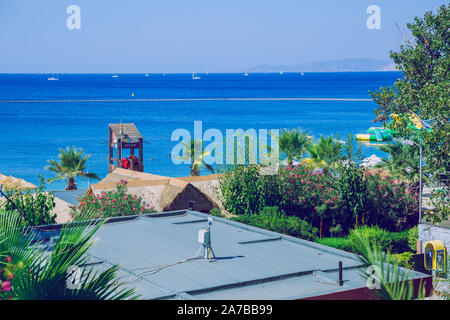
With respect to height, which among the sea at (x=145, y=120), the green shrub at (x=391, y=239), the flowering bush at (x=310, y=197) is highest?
the sea at (x=145, y=120)

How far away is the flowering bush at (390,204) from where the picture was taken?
22.8 m

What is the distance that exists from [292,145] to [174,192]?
1169cm

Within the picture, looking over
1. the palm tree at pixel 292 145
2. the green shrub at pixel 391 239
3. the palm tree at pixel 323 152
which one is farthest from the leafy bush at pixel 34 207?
the palm tree at pixel 292 145

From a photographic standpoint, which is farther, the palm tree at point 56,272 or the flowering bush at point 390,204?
the flowering bush at point 390,204

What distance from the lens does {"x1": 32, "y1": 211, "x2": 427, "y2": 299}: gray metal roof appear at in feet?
35.1

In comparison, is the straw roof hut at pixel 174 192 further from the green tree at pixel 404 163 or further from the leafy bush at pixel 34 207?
the green tree at pixel 404 163

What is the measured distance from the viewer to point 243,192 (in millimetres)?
21812

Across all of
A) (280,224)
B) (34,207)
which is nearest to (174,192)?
(280,224)

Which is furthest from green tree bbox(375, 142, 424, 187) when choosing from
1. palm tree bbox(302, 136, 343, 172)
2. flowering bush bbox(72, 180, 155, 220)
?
Answer: flowering bush bbox(72, 180, 155, 220)

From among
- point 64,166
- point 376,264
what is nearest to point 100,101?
point 64,166

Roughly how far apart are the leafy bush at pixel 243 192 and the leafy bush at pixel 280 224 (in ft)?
3.78

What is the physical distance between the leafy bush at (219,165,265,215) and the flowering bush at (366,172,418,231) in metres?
4.27

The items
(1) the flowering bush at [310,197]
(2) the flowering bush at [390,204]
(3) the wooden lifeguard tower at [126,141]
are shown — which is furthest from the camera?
(3) the wooden lifeguard tower at [126,141]
